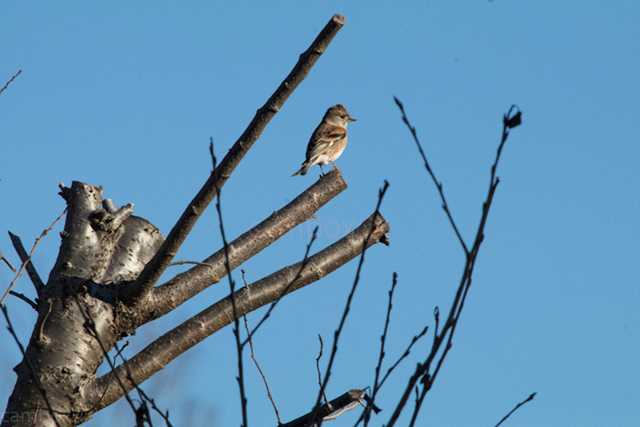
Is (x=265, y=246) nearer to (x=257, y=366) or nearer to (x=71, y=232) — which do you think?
(x=71, y=232)

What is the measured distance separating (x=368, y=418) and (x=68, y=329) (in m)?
2.08

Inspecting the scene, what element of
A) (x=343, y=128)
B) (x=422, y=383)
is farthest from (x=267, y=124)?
(x=343, y=128)

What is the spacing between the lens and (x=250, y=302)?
425 centimetres

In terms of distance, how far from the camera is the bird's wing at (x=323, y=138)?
433 inches

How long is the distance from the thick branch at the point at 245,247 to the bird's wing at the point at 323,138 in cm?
622

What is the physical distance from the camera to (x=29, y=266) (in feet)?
13.8

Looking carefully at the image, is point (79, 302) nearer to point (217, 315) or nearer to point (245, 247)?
point (217, 315)

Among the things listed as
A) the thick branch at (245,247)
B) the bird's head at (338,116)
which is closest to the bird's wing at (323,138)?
the bird's head at (338,116)

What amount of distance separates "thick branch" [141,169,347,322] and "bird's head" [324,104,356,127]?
27.0ft

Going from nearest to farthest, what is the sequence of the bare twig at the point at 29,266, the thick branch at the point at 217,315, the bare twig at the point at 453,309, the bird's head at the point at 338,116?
the bare twig at the point at 453,309
the thick branch at the point at 217,315
the bare twig at the point at 29,266
the bird's head at the point at 338,116

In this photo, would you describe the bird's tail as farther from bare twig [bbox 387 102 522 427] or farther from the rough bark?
bare twig [bbox 387 102 522 427]

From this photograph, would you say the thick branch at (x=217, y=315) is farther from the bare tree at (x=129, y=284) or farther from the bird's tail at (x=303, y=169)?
the bird's tail at (x=303, y=169)

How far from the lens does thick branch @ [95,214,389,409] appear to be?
12.7 feet

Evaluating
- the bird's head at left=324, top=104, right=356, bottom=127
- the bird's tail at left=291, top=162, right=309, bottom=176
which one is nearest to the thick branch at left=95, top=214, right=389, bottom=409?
the bird's tail at left=291, top=162, right=309, bottom=176
